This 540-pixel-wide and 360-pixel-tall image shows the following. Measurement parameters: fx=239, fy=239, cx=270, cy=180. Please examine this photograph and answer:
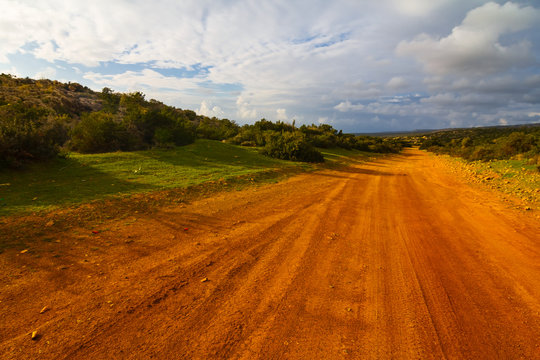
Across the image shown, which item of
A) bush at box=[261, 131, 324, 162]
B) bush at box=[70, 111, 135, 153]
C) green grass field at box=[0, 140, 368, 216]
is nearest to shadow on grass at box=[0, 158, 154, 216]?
green grass field at box=[0, 140, 368, 216]

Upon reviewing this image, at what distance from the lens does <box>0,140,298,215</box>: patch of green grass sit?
6095 mm

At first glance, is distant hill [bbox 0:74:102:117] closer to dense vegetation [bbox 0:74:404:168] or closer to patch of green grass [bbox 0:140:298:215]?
dense vegetation [bbox 0:74:404:168]

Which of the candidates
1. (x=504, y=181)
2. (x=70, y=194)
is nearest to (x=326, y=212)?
(x=70, y=194)

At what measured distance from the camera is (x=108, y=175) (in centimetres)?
854

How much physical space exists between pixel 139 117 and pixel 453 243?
15542mm

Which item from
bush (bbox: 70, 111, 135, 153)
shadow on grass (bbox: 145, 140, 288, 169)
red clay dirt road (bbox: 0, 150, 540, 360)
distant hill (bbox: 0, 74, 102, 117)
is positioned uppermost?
distant hill (bbox: 0, 74, 102, 117)

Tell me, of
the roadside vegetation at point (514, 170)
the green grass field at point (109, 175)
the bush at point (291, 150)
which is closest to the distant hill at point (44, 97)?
the green grass field at point (109, 175)

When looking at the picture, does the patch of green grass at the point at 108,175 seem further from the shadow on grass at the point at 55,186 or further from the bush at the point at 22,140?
the bush at the point at 22,140

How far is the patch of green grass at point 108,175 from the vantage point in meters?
6.10

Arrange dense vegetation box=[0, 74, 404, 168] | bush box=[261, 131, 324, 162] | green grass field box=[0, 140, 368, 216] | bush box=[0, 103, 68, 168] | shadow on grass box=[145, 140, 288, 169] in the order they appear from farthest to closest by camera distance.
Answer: bush box=[261, 131, 324, 162], shadow on grass box=[145, 140, 288, 169], dense vegetation box=[0, 74, 404, 168], bush box=[0, 103, 68, 168], green grass field box=[0, 140, 368, 216]

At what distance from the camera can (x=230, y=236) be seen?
4773mm

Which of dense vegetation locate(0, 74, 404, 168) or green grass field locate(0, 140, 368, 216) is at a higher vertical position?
dense vegetation locate(0, 74, 404, 168)

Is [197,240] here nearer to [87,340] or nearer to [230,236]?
[230,236]

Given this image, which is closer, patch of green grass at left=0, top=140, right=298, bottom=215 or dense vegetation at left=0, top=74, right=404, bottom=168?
patch of green grass at left=0, top=140, right=298, bottom=215
